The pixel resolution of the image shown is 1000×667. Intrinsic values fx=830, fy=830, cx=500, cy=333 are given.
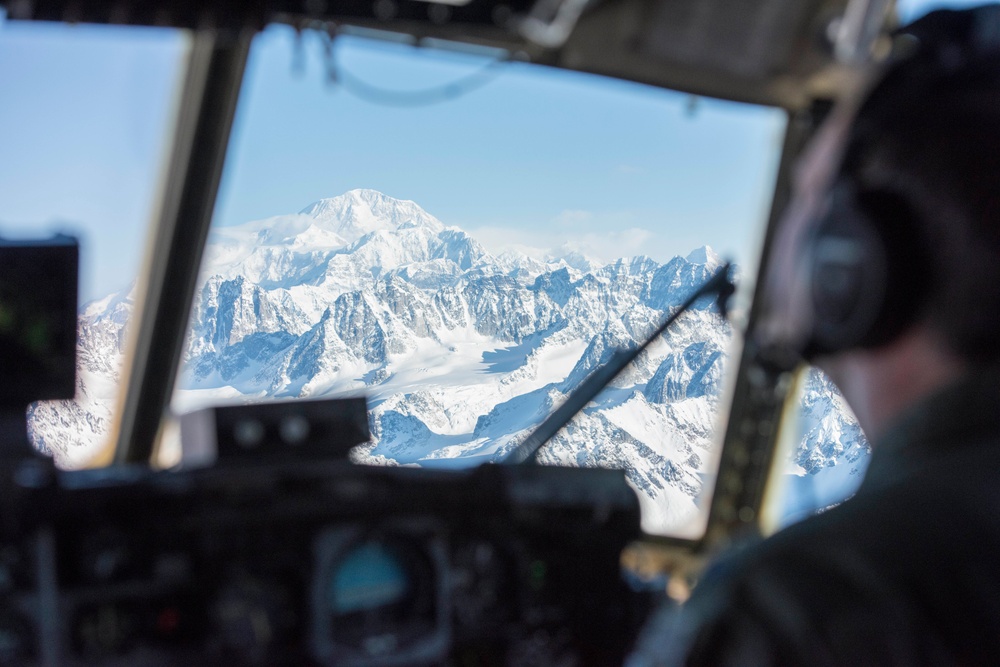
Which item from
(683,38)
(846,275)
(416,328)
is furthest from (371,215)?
(846,275)

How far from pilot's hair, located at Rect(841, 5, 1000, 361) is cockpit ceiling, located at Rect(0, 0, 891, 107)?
102cm

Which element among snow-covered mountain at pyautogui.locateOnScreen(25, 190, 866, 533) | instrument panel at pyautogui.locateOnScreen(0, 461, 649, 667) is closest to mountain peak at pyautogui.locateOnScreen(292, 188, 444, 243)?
snow-covered mountain at pyautogui.locateOnScreen(25, 190, 866, 533)

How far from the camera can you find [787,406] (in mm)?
2664

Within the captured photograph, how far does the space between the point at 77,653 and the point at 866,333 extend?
44.9 inches

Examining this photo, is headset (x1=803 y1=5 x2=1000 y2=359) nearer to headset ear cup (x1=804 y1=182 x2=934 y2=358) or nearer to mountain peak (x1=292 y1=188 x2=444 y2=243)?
headset ear cup (x1=804 y1=182 x2=934 y2=358)

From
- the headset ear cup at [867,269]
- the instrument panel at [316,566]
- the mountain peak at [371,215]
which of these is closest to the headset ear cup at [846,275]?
the headset ear cup at [867,269]

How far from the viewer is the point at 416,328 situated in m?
2.09

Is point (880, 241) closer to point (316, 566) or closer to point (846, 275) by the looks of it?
point (846, 275)

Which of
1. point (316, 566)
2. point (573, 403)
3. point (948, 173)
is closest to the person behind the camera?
point (948, 173)

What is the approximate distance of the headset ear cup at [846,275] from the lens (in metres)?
0.58

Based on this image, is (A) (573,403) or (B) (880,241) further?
(A) (573,403)

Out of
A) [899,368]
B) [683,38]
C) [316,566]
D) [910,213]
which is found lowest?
[316,566]

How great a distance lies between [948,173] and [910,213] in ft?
0.12

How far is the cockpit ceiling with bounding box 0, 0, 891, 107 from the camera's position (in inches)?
62.1
